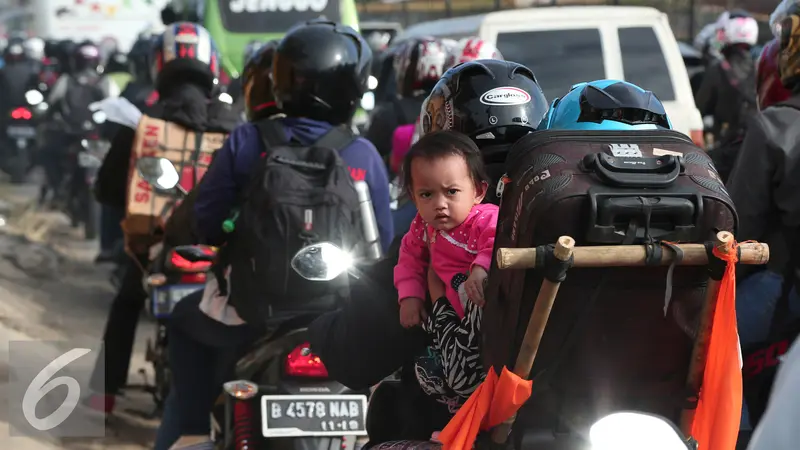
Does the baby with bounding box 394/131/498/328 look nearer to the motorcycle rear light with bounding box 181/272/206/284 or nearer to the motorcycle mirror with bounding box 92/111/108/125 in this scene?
the motorcycle rear light with bounding box 181/272/206/284

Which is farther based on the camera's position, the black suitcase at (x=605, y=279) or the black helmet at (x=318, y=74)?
the black helmet at (x=318, y=74)

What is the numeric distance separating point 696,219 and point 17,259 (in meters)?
10.8

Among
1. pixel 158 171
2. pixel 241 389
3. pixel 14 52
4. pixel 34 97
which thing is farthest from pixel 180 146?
pixel 14 52

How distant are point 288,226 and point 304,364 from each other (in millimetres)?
446

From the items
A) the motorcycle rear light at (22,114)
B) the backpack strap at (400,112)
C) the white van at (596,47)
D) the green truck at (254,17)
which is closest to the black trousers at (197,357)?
the backpack strap at (400,112)

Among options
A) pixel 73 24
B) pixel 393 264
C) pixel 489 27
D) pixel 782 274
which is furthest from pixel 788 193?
pixel 73 24

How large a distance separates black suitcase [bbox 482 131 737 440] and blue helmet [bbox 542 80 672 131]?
238 mm

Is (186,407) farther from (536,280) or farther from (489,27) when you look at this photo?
(489,27)

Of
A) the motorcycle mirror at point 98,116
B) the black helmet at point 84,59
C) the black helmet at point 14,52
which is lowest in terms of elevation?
the motorcycle mirror at point 98,116

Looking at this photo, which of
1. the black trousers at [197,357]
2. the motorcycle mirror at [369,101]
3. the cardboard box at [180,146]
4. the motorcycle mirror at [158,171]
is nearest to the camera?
the black trousers at [197,357]

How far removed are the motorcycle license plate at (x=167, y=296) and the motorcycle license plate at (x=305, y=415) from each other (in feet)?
5.91

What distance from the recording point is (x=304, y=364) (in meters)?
4.24

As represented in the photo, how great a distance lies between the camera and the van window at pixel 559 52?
10508 mm

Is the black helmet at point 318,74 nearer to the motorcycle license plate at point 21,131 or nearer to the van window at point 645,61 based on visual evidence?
the van window at point 645,61
